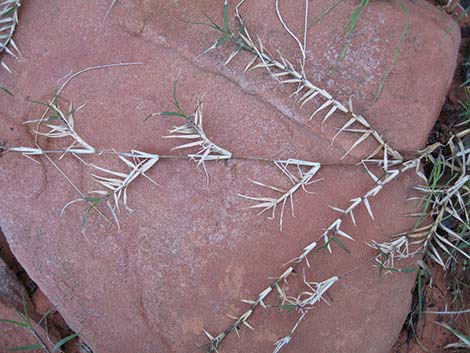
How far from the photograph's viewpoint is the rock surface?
152 cm

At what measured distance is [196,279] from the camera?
158 cm

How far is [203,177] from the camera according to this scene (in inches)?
A: 60.9

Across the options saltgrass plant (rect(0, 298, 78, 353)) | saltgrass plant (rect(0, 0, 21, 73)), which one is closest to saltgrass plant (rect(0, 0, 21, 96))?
saltgrass plant (rect(0, 0, 21, 73))

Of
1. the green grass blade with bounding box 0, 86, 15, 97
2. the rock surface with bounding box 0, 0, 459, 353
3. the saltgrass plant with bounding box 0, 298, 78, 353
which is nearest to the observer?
the rock surface with bounding box 0, 0, 459, 353

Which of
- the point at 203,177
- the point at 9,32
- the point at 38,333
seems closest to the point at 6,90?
the point at 9,32

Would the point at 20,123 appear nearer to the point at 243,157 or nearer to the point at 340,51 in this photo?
the point at 243,157

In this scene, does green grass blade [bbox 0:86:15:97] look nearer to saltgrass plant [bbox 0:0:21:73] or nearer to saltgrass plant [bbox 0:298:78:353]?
saltgrass plant [bbox 0:0:21:73]

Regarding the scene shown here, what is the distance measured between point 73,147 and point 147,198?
0.29 meters

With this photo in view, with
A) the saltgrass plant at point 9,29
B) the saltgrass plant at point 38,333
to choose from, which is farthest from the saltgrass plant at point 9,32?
the saltgrass plant at point 38,333

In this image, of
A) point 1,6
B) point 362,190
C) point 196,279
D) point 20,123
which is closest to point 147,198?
point 196,279

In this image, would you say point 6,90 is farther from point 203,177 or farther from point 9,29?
point 203,177

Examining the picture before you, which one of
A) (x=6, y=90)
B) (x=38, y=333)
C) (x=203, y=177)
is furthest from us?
(x=38, y=333)

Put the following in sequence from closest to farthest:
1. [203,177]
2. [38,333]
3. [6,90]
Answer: [203,177]
[6,90]
[38,333]

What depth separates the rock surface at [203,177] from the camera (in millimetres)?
1522
